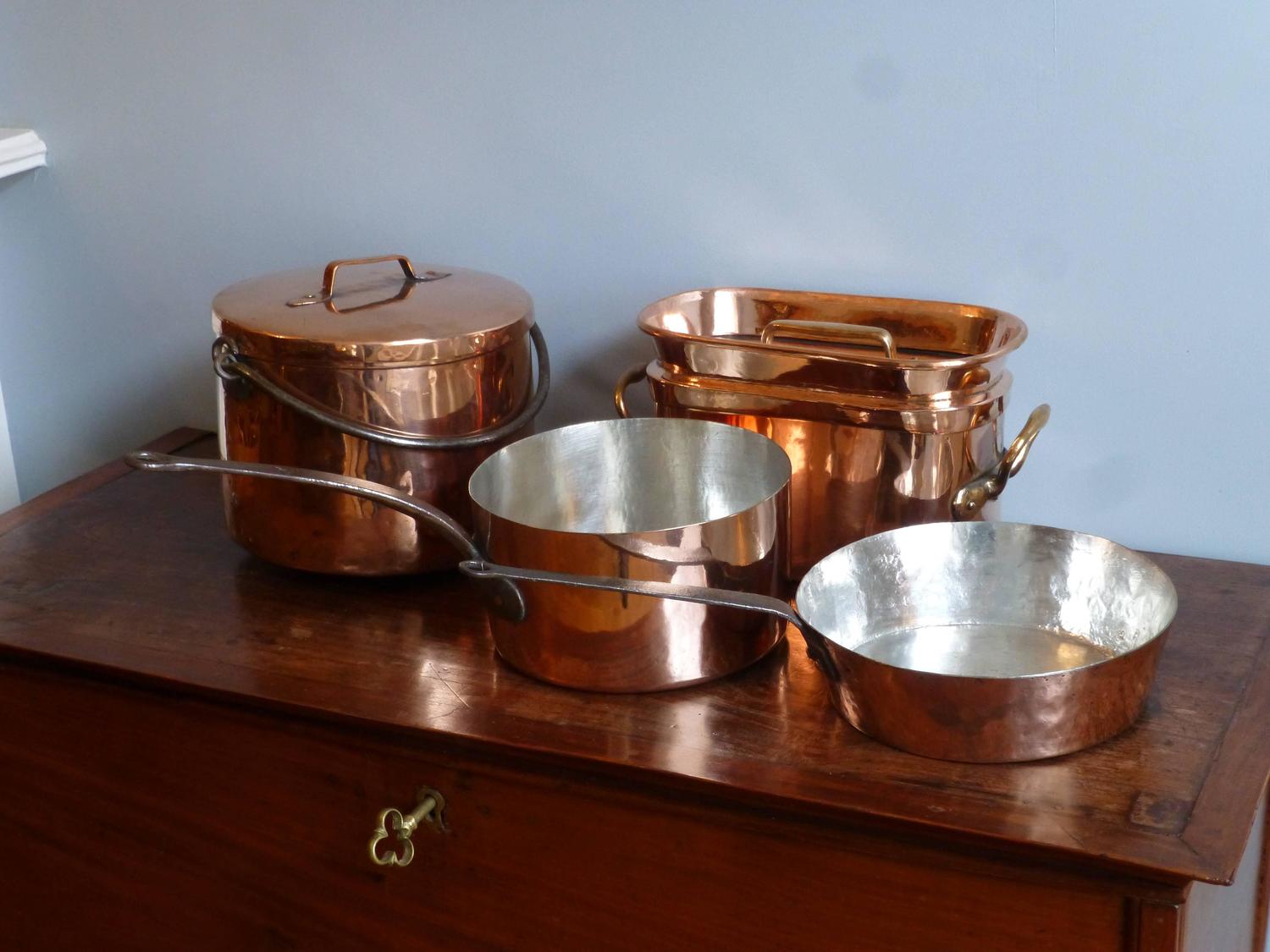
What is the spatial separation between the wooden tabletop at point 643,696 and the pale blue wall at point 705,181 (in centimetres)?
17

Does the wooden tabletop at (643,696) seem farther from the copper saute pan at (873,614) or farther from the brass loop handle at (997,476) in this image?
the brass loop handle at (997,476)

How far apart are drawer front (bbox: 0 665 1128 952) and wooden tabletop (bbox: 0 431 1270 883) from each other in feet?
0.08

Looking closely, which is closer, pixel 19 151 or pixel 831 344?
pixel 831 344

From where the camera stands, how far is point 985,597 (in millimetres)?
890

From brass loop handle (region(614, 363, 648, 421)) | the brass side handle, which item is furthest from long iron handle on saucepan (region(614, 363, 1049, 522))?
the brass side handle

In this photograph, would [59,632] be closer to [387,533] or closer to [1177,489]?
[387,533]

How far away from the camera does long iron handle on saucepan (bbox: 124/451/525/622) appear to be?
2.74 feet

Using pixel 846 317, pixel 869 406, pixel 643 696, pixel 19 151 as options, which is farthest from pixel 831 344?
pixel 19 151

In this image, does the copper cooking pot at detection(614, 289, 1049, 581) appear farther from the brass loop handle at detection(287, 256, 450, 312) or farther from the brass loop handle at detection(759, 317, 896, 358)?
the brass loop handle at detection(287, 256, 450, 312)

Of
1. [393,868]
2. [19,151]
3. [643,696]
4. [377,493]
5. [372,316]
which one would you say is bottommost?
[393,868]

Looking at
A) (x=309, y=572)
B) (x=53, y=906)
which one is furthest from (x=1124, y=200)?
(x=53, y=906)

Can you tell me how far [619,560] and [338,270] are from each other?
1.50ft

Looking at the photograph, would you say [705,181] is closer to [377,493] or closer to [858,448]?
[858,448]

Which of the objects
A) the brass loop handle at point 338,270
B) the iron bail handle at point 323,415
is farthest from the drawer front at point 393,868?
the brass loop handle at point 338,270
